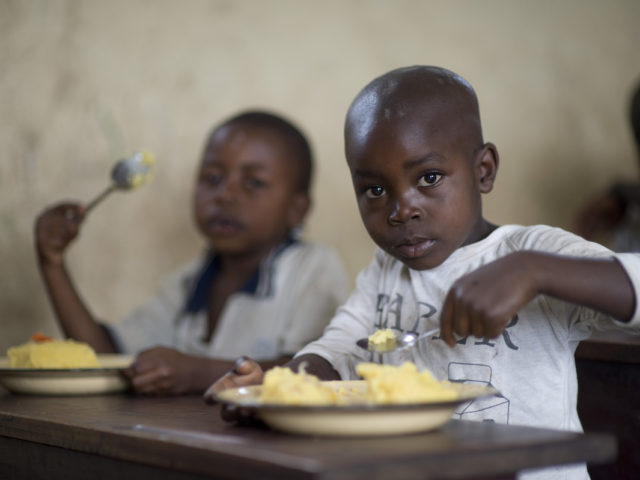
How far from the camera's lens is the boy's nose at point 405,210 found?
1.15 meters

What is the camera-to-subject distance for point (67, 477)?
104 centimetres

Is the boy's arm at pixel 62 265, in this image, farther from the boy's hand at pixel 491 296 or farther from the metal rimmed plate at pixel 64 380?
the boy's hand at pixel 491 296

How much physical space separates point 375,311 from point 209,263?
3.00ft

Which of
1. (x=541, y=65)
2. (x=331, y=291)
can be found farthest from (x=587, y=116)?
(x=331, y=291)

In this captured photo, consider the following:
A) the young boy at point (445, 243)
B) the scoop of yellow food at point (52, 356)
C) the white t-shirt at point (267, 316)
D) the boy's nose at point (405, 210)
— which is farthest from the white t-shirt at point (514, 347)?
the white t-shirt at point (267, 316)

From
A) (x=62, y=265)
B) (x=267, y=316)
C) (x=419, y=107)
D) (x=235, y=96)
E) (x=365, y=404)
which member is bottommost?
(x=267, y=316)

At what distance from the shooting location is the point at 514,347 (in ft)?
3.76

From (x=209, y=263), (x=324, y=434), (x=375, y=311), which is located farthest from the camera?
(x=209, y=263)

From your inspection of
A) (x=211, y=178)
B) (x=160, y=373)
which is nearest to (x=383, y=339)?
(x=160, y=373)

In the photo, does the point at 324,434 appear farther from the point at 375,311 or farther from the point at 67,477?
the point at 375,311

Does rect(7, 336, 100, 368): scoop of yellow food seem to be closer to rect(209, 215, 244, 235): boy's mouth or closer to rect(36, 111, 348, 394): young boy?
rect(36, 111, 348, 394): young boy

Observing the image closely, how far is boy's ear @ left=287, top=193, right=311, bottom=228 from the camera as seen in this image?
213 cm

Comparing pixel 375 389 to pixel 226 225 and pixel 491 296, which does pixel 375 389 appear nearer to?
pixel 491 296

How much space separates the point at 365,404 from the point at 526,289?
24 centimetres
